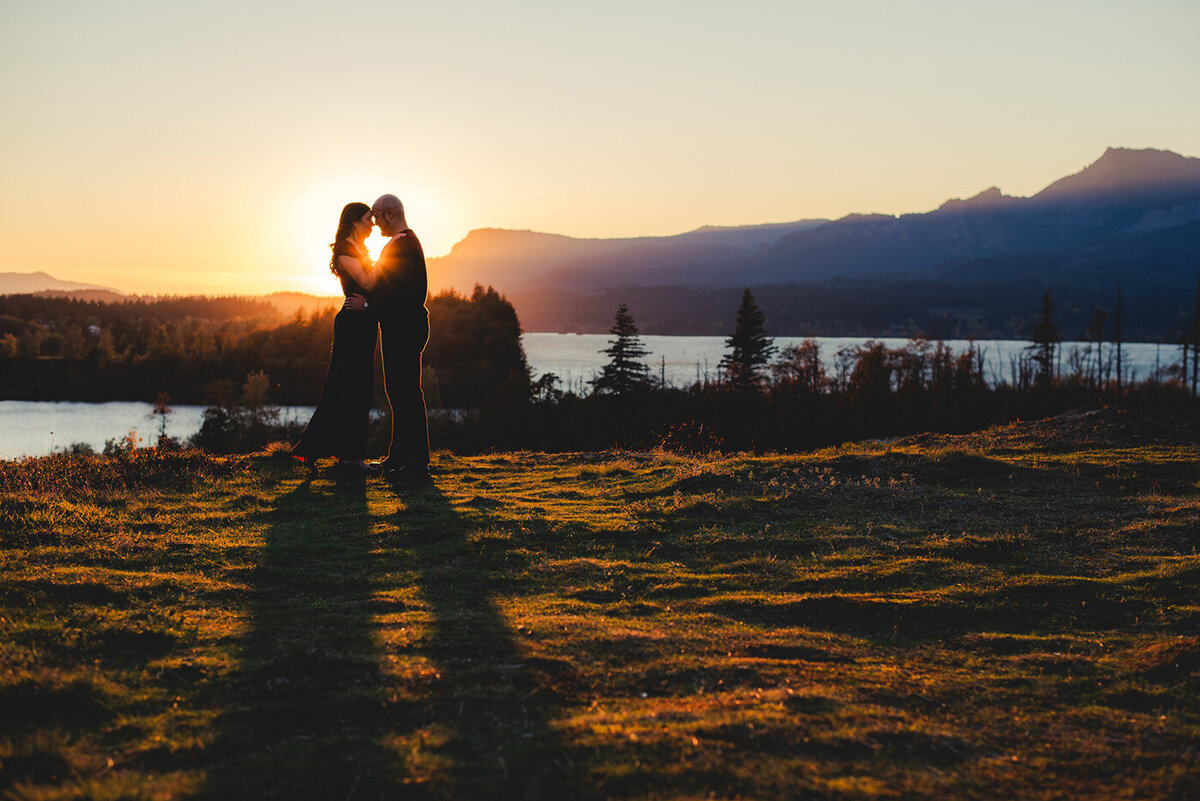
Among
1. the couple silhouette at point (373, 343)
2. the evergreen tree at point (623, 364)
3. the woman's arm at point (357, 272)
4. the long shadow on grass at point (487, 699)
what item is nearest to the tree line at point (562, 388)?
the evergreen tree at point (623, 364)

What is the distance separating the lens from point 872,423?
25.2m

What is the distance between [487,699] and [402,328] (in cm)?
697

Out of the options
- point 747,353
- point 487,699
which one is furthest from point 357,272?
point 747,353

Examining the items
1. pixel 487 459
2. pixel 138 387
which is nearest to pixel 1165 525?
pixel 487 459

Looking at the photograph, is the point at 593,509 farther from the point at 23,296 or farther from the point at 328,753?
the point at 23,296

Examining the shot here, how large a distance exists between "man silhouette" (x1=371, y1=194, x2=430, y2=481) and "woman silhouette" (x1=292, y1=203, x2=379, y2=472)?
8.6 inches

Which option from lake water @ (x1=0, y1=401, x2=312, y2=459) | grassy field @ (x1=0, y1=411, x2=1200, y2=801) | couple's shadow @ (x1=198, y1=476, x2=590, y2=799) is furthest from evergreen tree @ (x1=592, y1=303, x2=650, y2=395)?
couple's shadow @ (x1=198, y1=476, x2=590, y2=799)

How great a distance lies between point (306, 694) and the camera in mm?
3533

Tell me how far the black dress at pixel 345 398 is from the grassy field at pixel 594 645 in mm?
1333

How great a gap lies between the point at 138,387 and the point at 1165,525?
272 ft

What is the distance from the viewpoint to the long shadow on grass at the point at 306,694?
9.12ft

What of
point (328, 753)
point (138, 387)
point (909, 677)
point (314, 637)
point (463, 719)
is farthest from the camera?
point (138, 387)

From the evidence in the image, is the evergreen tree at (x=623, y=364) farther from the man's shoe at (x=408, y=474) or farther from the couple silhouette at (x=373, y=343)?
the couple silhouette at (x=373, y=343)

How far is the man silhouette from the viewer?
9.59 m
